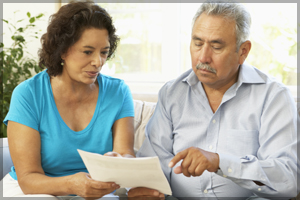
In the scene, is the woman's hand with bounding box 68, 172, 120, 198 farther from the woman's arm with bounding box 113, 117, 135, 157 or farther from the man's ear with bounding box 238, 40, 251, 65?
the man's ear with bounding box 238, 40, 251, 65

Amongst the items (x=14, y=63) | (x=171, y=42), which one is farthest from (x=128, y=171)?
(x=14, y=63)

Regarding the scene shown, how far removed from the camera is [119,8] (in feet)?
11.1

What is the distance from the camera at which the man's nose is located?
5.02 ft

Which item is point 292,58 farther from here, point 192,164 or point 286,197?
point 192,164

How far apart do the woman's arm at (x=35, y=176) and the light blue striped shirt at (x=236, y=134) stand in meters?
0.41

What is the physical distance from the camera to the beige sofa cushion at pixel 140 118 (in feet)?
6.40

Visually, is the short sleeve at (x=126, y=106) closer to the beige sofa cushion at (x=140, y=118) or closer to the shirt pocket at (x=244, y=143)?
the beige sofa cushion at (x=140, y=118)

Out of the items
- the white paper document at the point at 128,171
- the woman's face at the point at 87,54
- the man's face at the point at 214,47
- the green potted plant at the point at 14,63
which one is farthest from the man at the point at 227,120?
the green potted plant at the point at 14,63

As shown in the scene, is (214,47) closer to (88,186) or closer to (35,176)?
(88,186)

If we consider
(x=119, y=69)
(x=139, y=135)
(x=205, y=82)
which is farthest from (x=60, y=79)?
(x=119, y=69)

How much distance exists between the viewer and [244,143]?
152 centimetres

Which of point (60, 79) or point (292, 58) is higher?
point (292, 58)

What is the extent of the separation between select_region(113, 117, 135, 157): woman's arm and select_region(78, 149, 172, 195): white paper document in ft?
1.24

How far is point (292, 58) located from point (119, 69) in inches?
65.5
